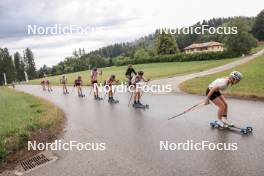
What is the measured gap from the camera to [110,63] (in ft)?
445

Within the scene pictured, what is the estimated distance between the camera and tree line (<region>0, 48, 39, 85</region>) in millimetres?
114625

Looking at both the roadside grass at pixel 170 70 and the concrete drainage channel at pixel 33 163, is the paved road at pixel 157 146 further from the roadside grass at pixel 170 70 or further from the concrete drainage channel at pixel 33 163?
the roadside grass at pixel 170 70

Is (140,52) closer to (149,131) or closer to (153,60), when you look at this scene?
(153,60)

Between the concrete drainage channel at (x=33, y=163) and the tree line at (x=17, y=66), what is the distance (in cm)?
11269

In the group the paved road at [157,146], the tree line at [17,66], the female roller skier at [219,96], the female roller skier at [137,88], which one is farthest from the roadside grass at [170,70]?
the tree line at [17,66]

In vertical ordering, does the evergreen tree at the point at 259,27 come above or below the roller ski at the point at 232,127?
above

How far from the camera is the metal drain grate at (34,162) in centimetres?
816

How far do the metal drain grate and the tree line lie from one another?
370 ft

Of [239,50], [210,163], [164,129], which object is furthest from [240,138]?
[239,50]

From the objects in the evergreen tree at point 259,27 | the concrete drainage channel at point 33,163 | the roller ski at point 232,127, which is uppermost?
the evergreen tree at point 259,27

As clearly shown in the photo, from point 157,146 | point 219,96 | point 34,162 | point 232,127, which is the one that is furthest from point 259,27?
point 34,162

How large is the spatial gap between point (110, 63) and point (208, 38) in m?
44.5

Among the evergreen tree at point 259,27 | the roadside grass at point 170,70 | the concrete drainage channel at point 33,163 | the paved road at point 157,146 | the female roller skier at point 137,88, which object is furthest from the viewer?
the evergreen tree at point 259,27

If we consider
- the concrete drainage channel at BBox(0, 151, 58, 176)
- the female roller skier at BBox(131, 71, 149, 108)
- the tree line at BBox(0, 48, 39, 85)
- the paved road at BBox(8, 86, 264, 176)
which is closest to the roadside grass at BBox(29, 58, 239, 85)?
the female roller skier at BBox(131, 71, 149, 108)
